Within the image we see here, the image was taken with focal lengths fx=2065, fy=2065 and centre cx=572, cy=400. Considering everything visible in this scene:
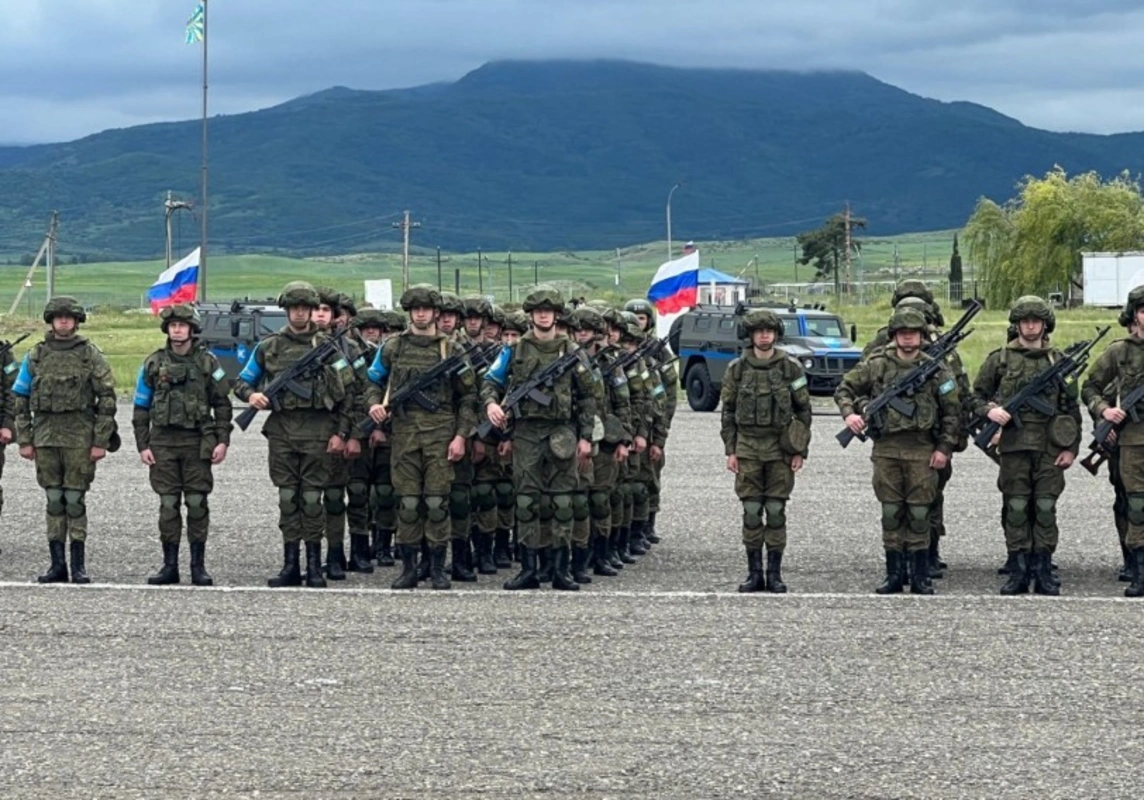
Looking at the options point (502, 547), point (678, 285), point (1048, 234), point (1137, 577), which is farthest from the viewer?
point (1048, 234)

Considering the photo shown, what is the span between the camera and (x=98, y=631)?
11.6 m

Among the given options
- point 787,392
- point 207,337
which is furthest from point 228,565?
point 207,337

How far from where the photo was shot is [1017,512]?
13.6 metres

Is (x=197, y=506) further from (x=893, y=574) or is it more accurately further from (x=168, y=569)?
(x=893, y=574)

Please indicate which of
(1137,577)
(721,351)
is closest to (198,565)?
(1137,577)

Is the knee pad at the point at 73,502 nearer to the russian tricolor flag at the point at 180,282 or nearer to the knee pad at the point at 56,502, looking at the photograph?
the knee pad at the point at 56,502

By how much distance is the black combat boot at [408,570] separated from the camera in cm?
1364

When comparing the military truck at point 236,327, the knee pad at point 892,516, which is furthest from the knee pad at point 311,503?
the military truck at point 236,327

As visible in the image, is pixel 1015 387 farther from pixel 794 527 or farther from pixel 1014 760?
pixel 1014 760

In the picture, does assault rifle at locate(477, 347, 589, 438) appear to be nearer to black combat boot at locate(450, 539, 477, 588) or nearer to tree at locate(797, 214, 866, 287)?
black combat boot at locate(450, 539, 477, 588)

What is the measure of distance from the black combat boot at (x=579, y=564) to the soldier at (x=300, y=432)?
174 cm

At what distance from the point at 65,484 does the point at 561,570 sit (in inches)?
133

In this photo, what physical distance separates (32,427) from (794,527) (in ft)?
21.5

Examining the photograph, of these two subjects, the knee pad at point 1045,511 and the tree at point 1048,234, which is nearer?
the knee pad at point 1045,511
